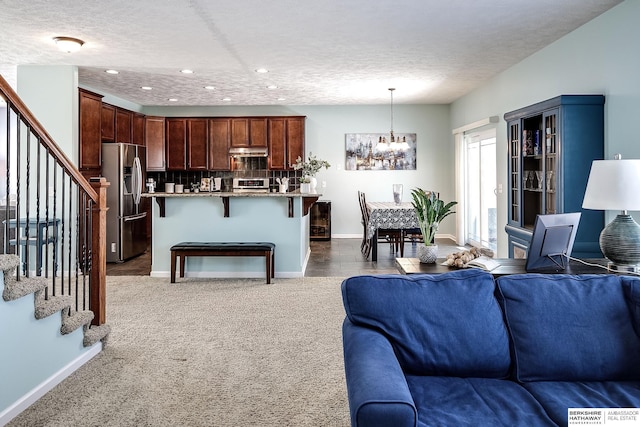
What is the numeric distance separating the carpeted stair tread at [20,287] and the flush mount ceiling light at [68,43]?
9.67 feet

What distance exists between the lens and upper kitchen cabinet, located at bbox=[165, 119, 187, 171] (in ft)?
30.6

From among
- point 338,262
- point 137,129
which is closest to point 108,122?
point 137,129

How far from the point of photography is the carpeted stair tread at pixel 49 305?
2777mm

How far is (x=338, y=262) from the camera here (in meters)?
7.02

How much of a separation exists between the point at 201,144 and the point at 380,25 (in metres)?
5.62

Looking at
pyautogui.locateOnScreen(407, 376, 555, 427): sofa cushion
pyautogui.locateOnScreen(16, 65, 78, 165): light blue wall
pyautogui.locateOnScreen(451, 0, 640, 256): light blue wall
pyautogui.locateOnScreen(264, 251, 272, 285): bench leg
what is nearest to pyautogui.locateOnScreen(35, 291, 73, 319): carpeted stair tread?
pyautogui.locateOnScreen(407, 376, 555, 427): sofa cushion

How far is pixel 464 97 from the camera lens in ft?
27.4

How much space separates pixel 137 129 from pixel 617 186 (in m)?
7.83

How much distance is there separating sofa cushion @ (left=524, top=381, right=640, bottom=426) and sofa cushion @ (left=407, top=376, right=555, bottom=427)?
1.6 inches

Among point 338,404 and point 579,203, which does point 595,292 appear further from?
point 579,203

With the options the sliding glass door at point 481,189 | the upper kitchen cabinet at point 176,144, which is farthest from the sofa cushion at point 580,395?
the upper kitchen cabinet at point 176,144

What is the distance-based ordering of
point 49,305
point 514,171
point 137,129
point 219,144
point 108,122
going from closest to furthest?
point 49,305 → point 514,171 → point 108,122 → point 137,129 → point 219,144

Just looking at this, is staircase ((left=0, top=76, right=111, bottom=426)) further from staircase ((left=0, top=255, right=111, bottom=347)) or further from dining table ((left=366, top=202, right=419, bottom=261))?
dining table ((left=366, top=202, right=419, bottom=261))

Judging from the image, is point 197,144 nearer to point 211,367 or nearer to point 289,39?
point 289,39
